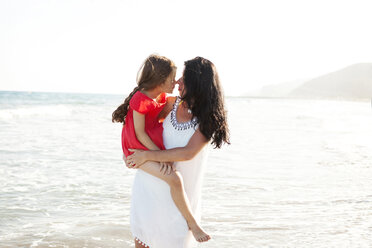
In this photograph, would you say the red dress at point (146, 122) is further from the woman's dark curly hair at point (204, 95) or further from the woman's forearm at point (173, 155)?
the woman's dark curly hair at point (204, 95)

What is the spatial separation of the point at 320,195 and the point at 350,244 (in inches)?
78.4

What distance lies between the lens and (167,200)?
2.51 m

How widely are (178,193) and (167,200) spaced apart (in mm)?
103

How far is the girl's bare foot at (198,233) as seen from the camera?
2488mm

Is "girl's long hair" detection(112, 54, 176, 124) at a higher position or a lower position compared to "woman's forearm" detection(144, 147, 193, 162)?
higher

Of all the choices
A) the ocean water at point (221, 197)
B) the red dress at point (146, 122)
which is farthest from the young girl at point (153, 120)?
the ocean water at point (221, 197)

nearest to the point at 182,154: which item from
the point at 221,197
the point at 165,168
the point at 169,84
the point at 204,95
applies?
the point at 165,168

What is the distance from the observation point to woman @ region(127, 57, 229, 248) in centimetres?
238

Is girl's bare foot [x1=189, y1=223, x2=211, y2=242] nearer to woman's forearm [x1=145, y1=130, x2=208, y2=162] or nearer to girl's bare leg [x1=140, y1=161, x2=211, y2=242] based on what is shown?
girl's bare leg [x1=140, y1=161, x2=211, y2=242]

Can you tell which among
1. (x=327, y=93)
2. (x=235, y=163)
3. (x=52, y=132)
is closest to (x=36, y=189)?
(x=235, y=163)

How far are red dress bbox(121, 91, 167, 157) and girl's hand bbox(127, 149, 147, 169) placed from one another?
0.16 feet

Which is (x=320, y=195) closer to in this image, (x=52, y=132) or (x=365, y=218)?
(x=365, y=218)

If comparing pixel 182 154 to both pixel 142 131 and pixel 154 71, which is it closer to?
pixel 142 131

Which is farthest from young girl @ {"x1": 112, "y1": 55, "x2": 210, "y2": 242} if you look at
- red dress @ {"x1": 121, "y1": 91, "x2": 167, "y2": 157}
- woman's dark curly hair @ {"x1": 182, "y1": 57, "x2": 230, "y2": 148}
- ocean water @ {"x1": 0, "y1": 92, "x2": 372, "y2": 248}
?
ocean water @ {"x1": 0, "y1": 92, "x2": 372, "y2": 248}
